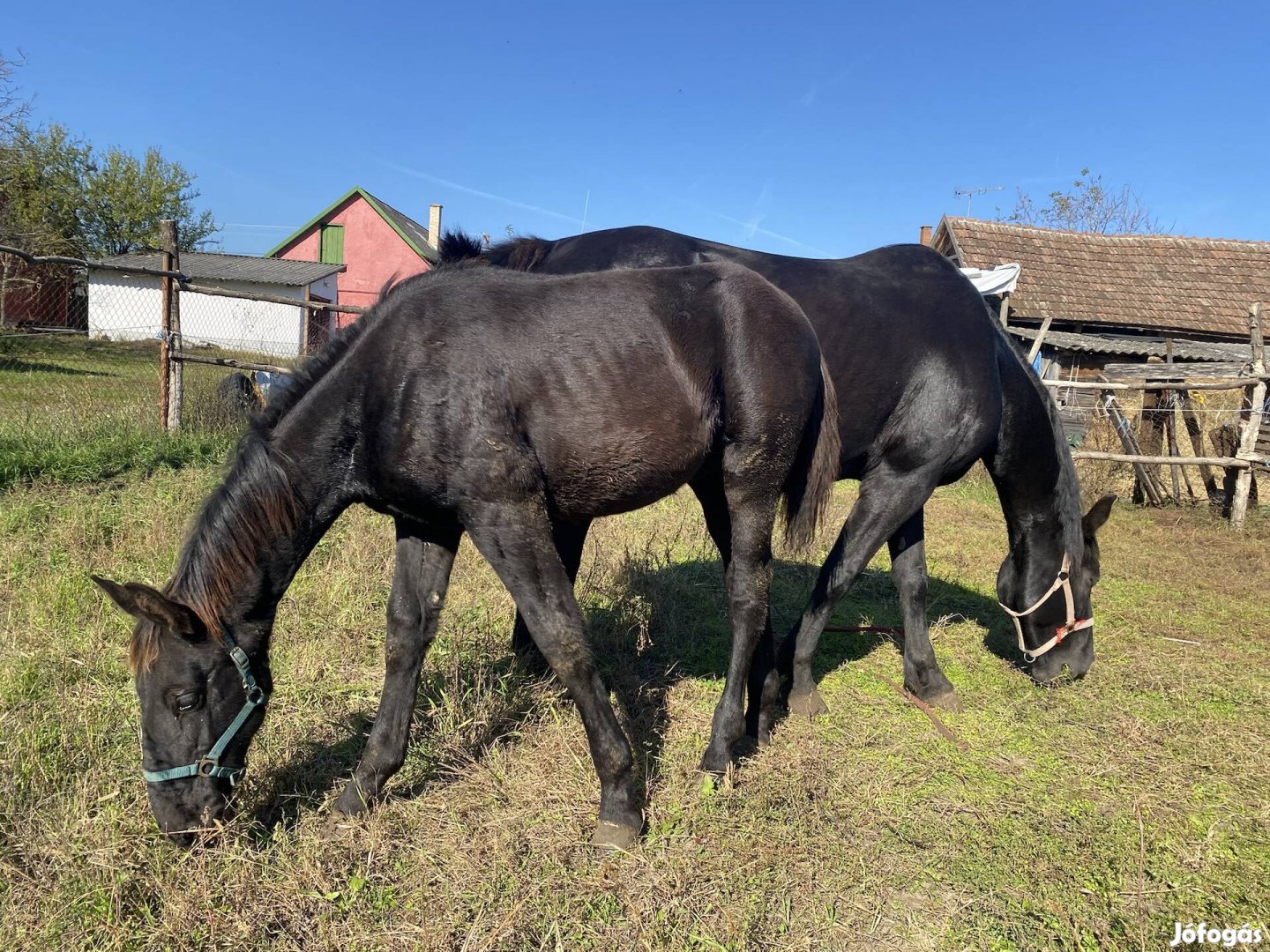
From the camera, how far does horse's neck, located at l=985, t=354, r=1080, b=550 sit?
443cm

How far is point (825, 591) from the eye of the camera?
164 inches

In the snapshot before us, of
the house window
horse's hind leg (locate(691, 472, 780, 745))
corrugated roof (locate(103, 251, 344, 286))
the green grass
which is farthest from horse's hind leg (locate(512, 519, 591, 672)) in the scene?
the house window

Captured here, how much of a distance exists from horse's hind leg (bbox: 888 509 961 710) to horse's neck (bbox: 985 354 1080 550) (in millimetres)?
583

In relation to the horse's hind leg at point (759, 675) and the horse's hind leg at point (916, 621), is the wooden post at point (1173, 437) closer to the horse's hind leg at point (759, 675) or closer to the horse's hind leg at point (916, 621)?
the horse's hind leg at point (916, 621)

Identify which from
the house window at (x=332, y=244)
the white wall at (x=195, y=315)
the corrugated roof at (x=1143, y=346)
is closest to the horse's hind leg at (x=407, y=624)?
the corrugated roof at (x=1143, y=346)

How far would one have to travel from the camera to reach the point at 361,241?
3769 cm

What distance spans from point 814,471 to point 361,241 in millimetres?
39140

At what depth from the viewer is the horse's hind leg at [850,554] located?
4.14 m

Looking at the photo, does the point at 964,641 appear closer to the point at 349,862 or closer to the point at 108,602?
the point at 349,862

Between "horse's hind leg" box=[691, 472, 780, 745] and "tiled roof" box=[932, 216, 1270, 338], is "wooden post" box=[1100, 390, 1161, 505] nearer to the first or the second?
"tiled roof" box=[932, 216, 1270, 338]

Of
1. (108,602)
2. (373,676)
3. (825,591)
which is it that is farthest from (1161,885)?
(108,602)

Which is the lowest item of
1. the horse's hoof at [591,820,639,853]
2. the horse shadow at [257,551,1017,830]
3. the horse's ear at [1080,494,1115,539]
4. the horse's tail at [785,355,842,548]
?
the horse's hoof at [591,820,639,853]

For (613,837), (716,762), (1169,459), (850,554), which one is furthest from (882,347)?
(1169,459)

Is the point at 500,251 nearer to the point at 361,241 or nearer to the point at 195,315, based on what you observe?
the point at 195,315
